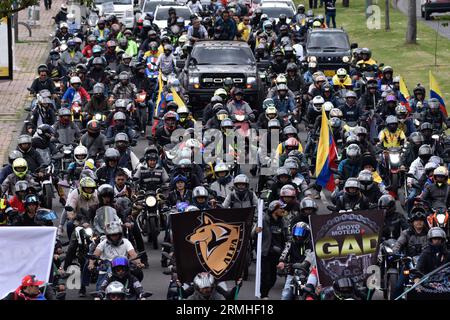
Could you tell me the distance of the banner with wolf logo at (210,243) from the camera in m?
20.1

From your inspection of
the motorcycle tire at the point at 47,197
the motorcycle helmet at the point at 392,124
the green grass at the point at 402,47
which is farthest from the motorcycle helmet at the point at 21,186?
the green grass at the point at 402,47

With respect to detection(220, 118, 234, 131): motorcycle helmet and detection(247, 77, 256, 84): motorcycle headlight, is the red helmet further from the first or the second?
detection(247, 77, 256, 84): motorcycle headlight

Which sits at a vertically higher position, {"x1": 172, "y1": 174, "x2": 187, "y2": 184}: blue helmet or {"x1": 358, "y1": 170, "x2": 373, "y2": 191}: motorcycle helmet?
{"x1": 358, "y1": 170, "x2": 373, "y2": 191}: motorcycle helmet

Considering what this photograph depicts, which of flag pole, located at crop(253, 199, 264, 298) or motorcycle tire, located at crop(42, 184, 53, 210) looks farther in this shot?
motorcycle tire, located at crop(42, 184, 53, 210)

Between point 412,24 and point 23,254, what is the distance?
3617cm

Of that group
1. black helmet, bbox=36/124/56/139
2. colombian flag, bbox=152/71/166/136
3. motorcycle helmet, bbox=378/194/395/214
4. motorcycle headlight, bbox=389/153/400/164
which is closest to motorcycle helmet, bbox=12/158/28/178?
black helmet, bbox=36/124/56/139

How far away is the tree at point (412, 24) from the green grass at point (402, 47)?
0.27 m

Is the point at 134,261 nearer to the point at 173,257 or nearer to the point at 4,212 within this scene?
the point at 173,257

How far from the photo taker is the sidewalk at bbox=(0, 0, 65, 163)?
123 feet

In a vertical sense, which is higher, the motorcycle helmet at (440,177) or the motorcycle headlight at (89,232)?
the motorcycle headlight at (89,232)

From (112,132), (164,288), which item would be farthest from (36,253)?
(112,132)

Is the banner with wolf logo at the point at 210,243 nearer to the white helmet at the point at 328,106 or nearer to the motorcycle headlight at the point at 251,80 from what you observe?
the white helmet at the point at 328,106

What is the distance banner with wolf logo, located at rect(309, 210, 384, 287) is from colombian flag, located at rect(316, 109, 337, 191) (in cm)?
954

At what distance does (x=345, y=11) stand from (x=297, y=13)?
14.9 metres
